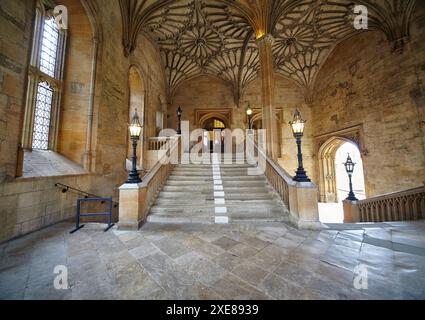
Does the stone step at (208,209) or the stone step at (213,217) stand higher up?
the stone step at (208,209)

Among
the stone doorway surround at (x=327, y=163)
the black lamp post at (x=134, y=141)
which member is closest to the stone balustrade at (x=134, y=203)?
the black lamp post at (x=134, y=141)

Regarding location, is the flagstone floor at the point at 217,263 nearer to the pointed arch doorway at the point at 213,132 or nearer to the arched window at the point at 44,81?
the arched window at the point at 44,81

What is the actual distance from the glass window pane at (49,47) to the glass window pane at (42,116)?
48 cm

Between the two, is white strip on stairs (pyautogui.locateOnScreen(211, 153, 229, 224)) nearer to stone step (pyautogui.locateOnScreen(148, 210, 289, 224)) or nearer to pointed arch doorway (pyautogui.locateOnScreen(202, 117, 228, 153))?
stone step (pyautogui.locateOnScreen(148, 210, 289, 224))

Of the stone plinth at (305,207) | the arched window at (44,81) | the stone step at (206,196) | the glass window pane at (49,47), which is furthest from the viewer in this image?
the stone step at (206,196)

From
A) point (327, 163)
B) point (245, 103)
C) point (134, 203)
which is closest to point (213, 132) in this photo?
point (245, 103)

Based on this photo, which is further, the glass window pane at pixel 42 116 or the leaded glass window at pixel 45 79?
the glass window pane at pixel 42 116

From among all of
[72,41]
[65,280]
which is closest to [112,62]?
[72,41]

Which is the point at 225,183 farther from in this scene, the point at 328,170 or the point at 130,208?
the point at 328,170

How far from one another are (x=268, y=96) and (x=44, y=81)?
24.6ft

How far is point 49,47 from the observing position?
471 centimetres

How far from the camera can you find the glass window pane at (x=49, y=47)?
179 inches

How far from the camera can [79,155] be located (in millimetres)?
5164

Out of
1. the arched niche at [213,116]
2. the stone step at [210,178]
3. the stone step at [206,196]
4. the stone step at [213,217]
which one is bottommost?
the stone step at [213,217]
